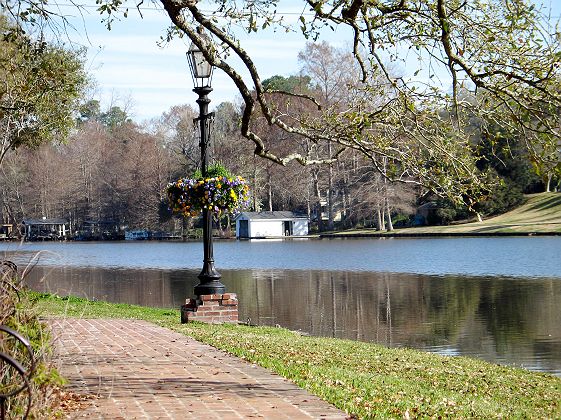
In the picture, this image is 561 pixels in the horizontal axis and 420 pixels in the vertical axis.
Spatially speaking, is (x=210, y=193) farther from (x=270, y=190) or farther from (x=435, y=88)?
(x=270, y=190)

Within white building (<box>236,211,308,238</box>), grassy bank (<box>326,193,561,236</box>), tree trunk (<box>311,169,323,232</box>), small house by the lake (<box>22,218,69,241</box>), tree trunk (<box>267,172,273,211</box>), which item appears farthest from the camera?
small house by the lake (<box>22,218,69,241</box>)

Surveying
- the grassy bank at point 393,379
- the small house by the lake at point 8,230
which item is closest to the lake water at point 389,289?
the small house by the lake at point 8,230

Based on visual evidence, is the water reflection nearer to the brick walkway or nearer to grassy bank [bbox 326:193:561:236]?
the brick walkway

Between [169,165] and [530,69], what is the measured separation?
295ft

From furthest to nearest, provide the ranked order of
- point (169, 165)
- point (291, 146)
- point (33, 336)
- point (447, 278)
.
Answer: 1. point (169, 165)
2. point (291, 146)
3. point (447, 278)
4. point (33, 336)

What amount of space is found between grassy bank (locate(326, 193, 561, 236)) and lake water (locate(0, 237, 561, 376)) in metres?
11.3

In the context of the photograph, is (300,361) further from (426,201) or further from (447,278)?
(426,201)

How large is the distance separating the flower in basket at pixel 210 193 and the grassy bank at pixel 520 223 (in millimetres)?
51986

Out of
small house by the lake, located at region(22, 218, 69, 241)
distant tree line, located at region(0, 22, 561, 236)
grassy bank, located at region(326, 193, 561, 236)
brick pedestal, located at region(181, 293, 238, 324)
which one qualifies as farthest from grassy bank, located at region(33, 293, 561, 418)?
small house by the lake, located at region(22, 218, 69, 241)

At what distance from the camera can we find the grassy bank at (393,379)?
25.2ft

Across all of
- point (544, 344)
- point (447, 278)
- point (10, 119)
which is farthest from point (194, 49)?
point (447, 278)

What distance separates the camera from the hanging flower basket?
15086 mm

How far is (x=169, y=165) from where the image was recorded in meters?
96.4

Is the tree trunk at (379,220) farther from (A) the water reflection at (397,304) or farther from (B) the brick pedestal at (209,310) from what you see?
(B) the brick pedestal at (209,310)
